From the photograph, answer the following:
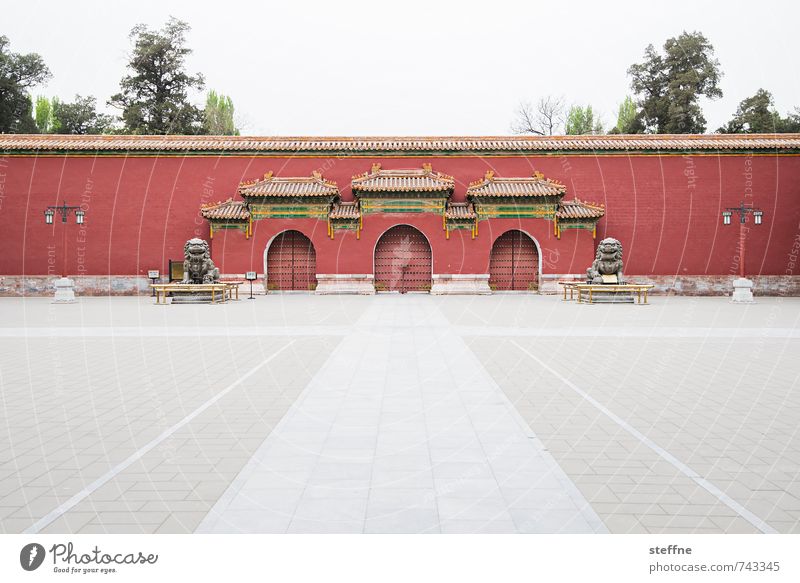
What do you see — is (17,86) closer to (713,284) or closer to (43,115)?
(43,115)

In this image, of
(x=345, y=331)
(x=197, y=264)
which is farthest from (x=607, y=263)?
(x=197, y=264)

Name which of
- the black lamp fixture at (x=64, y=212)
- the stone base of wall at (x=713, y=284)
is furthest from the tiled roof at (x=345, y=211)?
the stone base of wall at (x=713, y=284)

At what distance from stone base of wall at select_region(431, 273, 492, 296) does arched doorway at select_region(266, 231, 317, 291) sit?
5538 millimetres

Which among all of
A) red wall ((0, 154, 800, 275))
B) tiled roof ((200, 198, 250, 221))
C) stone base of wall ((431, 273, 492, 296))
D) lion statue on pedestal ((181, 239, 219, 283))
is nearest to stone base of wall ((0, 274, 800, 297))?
stone base of wall ((431, 273, 492, 296))

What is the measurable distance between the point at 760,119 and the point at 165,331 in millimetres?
40057

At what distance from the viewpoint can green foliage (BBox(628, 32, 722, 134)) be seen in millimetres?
37469

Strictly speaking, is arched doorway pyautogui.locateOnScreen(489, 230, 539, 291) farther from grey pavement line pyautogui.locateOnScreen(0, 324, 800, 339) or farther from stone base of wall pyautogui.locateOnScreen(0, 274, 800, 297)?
grey pavement line pyautogui.locateOnScreen(0, 324, 800, 339)

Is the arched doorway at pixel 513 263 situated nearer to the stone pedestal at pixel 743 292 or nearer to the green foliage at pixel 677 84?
the stone pedestal at pixel 743 292

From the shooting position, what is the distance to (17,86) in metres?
37.3

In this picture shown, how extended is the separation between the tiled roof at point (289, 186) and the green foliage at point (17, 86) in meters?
22.9

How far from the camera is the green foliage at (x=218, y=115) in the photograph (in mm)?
40300

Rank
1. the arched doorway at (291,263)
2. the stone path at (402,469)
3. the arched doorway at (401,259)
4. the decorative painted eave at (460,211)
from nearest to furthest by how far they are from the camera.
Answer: the stone path at (402,469)
the decorative painted eave at (460,211)
the arched doorway at (291,263)
the arched doorway at (401,259)

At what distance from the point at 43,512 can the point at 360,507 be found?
1864 mm

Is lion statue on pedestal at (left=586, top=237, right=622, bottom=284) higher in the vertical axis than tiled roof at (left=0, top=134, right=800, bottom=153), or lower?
lower
